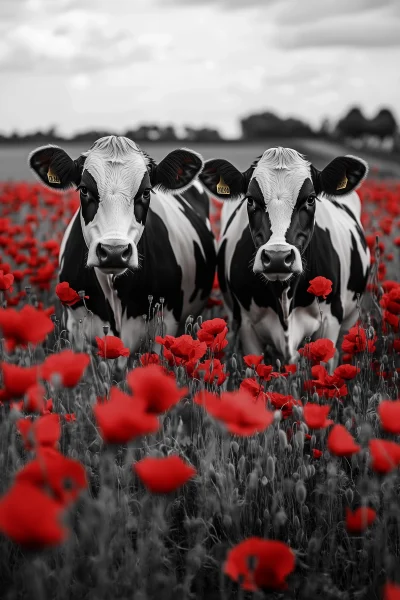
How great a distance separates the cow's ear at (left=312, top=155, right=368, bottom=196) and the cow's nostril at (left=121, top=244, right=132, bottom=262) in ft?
4.88

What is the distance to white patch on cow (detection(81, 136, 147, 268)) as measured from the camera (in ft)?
12.6

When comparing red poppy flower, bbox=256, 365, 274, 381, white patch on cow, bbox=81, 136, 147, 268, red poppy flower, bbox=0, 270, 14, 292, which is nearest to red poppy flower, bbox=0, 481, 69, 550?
red poppy flower, bbox=256, 365, 274, 381

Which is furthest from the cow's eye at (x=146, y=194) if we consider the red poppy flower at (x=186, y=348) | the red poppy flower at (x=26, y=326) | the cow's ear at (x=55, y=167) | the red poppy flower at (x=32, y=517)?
the red poppy flower at (x=32, y=517)

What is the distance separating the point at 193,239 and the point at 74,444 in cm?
276

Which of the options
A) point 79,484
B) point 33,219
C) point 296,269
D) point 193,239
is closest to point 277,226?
point 296,269

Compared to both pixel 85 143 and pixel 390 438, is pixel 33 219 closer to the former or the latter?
pixel 390 438

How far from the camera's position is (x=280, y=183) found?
4047 mm

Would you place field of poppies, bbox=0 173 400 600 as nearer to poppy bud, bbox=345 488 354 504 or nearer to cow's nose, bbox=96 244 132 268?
poppy bud, bbox=345 488 354 504

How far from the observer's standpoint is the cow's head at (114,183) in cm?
364

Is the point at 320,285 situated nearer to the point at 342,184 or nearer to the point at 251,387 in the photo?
the point at 251,387

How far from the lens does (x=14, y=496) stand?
4.23ft

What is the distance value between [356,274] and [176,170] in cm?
168

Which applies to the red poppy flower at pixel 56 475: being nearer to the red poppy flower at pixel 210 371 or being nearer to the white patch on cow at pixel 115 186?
the red poppy flower at pixel 210 371

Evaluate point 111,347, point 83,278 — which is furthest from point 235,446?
point 83,278
